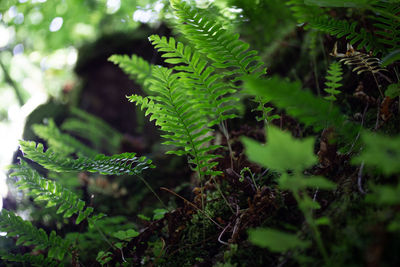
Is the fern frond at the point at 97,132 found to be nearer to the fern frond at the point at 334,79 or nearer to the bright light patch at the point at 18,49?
the fern frond at the point at 334,79

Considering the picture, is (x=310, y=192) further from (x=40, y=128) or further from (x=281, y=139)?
(x=40, y=128)

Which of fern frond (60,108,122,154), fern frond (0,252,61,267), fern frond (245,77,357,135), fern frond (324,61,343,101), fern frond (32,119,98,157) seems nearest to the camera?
fern frond (245,77,357,135)

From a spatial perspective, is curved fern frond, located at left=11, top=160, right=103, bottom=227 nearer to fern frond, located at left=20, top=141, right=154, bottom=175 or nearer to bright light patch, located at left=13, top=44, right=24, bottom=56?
fern frond, located at left=20, top=141, right=154, bottom=175

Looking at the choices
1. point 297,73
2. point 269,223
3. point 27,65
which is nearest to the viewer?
point 269,223

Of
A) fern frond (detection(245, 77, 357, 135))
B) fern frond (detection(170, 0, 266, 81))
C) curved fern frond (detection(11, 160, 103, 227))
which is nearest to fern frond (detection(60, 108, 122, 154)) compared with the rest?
curved fern frond (detection(11, 160, 103, 227))

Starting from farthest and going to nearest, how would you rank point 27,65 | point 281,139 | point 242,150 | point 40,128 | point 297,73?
point 27,65 → point 40,128 → point 297,73 → point 242,150 → point 281,139

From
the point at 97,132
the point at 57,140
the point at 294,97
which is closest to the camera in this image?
the point at 294,97

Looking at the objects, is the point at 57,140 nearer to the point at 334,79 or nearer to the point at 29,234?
the point at 29,234

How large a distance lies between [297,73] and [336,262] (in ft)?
6.58

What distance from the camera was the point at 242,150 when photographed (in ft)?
6.51

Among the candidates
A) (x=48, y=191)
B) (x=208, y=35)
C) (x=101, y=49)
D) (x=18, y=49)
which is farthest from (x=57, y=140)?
(x=18, y=49)

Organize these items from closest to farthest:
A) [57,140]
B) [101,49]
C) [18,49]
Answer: [57,140] → [101,49] → [18,49]

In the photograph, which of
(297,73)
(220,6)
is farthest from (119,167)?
(297,73)

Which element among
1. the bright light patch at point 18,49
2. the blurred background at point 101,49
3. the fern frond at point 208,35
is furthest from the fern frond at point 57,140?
the bright light patch at point 18,49
